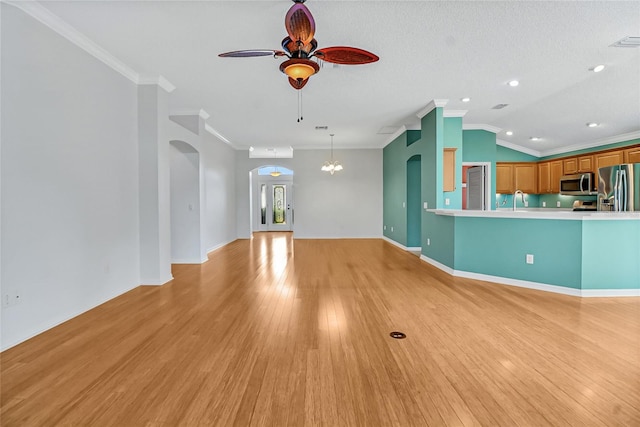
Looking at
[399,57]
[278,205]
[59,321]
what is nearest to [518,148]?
[399,57]

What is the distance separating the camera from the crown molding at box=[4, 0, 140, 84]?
276cm

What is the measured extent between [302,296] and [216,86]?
3446 millimetres

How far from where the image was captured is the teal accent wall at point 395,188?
789 cm

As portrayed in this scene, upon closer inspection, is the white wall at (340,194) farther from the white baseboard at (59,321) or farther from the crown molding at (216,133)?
the white baseboard at (59,321)

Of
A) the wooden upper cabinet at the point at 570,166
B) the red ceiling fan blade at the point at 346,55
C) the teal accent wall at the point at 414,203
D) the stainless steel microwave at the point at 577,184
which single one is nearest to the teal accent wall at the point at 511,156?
the wooden upper cabinet at the point at 570,166

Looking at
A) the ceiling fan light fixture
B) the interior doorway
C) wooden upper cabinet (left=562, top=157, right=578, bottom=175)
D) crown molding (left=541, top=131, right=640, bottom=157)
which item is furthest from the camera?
the interior doorway

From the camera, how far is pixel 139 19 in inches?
118

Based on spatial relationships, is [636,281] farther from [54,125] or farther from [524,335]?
[54,125]

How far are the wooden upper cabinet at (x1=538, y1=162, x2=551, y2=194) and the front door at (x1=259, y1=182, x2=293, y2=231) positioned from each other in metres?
8.52

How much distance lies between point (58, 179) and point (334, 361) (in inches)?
127

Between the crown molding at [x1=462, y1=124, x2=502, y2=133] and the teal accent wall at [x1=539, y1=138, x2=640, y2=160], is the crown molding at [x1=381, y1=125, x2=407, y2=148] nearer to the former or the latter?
the crown molding at [x1=462, y1=124, x2=502, y2=133]

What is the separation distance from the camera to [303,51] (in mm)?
2434

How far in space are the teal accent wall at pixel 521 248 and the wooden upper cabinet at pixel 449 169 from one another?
1.45 meters

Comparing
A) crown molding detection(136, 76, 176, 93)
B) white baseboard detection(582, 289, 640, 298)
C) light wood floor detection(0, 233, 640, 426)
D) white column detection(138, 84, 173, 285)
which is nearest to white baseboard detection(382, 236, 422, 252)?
light wood floor detection(0, 233, 640, 426)
